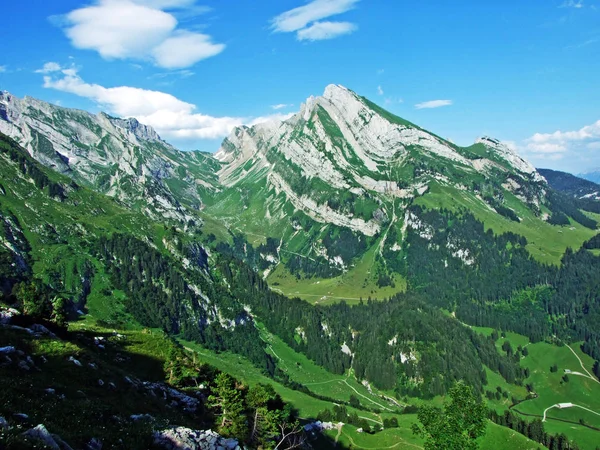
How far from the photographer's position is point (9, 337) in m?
50.3

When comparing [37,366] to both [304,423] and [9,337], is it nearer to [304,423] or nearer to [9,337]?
[9,337]

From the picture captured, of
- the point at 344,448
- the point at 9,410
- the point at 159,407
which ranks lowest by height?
the point at 344,448

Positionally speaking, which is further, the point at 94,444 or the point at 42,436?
the point at 94,444

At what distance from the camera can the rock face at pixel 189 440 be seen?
3570cm

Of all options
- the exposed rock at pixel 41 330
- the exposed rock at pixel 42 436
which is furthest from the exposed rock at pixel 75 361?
the exposed rock at pixel 42 436

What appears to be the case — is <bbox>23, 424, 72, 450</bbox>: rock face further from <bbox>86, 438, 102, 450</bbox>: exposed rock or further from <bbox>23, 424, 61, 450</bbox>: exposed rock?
<bbox>86, 438, 102, 450</bbox>: exposed rock

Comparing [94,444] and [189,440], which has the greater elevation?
[94,444]

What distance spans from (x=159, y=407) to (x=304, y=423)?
80509 millimetres

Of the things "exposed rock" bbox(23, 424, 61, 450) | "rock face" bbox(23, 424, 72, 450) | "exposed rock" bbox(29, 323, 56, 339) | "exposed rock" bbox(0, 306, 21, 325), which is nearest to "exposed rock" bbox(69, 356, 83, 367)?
"exposed rock" bbox(29, 323, 56, 339)

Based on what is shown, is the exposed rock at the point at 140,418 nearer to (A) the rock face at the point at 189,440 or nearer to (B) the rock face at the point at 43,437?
(A) the rock face at the point at 189,440

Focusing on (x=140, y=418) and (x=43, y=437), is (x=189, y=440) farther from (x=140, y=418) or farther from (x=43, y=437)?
(x=43, y=437)

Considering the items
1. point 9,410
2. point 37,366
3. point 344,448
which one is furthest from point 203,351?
point 9,410

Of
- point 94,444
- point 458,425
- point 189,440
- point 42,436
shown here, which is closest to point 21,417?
point 94,444

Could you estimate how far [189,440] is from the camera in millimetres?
37750
